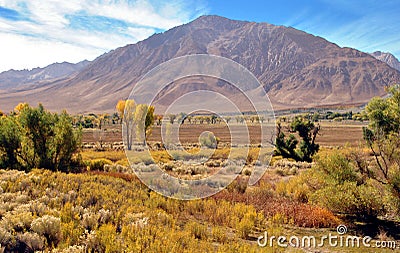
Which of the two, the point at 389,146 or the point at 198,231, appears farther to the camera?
the point at 389,146

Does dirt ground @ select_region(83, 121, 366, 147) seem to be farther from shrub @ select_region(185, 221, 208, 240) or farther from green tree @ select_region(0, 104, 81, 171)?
shrub @ select_region(185, 221, 208, 240)

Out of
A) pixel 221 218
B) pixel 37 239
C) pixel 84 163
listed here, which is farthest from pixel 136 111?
pixel 37 239

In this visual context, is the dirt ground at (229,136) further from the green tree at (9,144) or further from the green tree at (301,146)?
the green tree at (9,144)

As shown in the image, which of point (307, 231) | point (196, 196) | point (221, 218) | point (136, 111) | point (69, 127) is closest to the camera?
point (307, 231)

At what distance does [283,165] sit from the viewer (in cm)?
2305

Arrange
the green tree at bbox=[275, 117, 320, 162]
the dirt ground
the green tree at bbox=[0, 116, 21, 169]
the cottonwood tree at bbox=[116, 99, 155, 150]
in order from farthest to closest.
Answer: the dirt ground < the cottonwood tree at bbox=[116, 99, 155, 150] < the green tree at bbox=[275, 117, 320, 162] < the green tree at bbox=[0, 116, 21, 169]

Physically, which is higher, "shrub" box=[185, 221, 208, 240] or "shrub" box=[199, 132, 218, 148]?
"shrub" box=[199, 132, 218, 148]

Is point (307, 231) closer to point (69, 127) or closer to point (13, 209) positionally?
point (13, 209)

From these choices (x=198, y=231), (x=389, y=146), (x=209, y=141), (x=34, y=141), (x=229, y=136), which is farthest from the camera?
(x=229, y=136)

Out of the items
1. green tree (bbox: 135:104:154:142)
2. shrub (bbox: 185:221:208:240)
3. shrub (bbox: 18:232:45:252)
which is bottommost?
shrub (bbox: 185:221:208:240)

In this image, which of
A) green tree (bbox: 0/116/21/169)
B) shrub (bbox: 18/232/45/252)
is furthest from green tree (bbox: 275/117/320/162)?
shrub (bbox: 18/232/45/252)

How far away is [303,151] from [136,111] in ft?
71.0

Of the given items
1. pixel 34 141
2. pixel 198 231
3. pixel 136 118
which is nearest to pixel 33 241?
pixel 198 231

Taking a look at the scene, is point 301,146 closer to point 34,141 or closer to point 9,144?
point 34,141
